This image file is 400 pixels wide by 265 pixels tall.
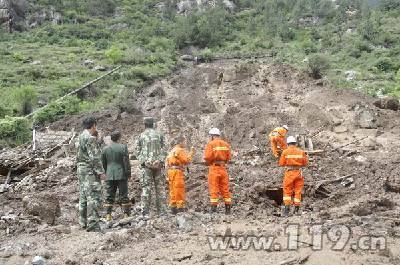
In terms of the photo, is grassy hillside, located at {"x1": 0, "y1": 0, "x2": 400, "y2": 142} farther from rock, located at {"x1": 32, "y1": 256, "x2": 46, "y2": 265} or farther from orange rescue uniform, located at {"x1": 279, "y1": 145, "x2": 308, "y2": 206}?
rock, located at {"x1": 32, "y1": 256, "x2": 46, "y2": 265}

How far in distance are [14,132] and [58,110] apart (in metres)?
3.35

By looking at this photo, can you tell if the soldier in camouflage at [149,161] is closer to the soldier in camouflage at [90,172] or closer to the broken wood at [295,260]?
the soldier in camouflage at [90,172]

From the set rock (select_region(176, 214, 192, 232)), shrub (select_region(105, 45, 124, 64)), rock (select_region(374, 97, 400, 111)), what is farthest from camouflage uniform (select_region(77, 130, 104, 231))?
shrub (select_region(105, 45, 124, 64))

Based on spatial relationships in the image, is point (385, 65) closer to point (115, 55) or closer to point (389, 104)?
point (389, 104)

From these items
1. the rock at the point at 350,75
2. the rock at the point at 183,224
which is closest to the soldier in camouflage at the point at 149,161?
the rock at the point at 183,224

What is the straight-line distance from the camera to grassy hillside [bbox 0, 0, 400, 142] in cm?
2528

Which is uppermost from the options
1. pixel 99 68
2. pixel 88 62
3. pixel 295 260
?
pixel 88 62

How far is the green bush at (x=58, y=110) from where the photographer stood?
20.8 metres

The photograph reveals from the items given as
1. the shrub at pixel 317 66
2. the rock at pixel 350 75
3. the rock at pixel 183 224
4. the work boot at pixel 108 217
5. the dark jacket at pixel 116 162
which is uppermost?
the shrub at pixel 317 66

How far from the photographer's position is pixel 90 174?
7.80 m

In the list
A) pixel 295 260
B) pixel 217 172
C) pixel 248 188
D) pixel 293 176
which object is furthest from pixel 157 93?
pixel 295 260

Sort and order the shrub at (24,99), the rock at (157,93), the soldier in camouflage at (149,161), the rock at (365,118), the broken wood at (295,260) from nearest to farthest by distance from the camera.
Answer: the broken wood at (295,260), the soldier in camouflage at (149,161), the rock at (365,118), the shrub at (24,99), the rock at (157,93)

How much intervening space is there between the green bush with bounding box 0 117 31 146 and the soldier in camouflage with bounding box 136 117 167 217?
10694mm

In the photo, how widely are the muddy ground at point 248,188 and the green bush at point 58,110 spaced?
108cm
